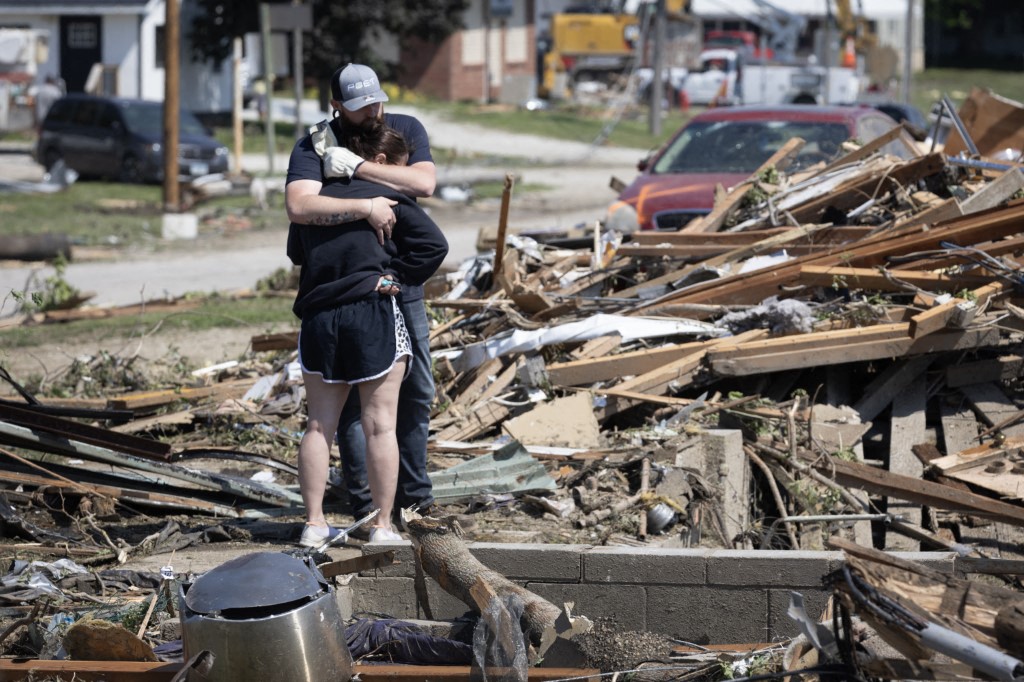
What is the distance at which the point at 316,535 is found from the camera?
504 centimetres

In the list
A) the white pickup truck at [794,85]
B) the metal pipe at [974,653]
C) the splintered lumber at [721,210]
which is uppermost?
the white pickup truck at [794,85]

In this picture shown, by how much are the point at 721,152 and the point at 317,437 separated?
7.52m

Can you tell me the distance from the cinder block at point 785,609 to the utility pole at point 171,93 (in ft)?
52.4

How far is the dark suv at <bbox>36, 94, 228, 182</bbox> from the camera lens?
24781 millimetres

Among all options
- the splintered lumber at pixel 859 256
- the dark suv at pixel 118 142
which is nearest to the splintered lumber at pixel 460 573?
the splintered lumber at pixel 859 256

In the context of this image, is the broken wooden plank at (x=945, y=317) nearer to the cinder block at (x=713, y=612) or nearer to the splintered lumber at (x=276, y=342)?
the cinder block at (x=713, y=612)

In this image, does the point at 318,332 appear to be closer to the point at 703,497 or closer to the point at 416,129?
the point at 416,129

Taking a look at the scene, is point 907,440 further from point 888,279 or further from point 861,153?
point 861,153

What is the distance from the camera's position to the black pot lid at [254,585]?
380 centimetres

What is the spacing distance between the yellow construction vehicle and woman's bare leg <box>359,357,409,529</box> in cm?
4501

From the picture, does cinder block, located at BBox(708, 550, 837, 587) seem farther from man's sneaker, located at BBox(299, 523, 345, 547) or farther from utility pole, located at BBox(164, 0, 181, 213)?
utility pole, located at BBox(164, 0, 181, 213)

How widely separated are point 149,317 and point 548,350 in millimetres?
5335

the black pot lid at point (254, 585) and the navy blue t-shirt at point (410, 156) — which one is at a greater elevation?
the navy blue t-shirt at point (410, 156)

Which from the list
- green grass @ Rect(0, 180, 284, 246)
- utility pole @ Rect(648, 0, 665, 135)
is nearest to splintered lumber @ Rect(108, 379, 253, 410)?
green grass @ Rect(0, 180, 284, 246)
